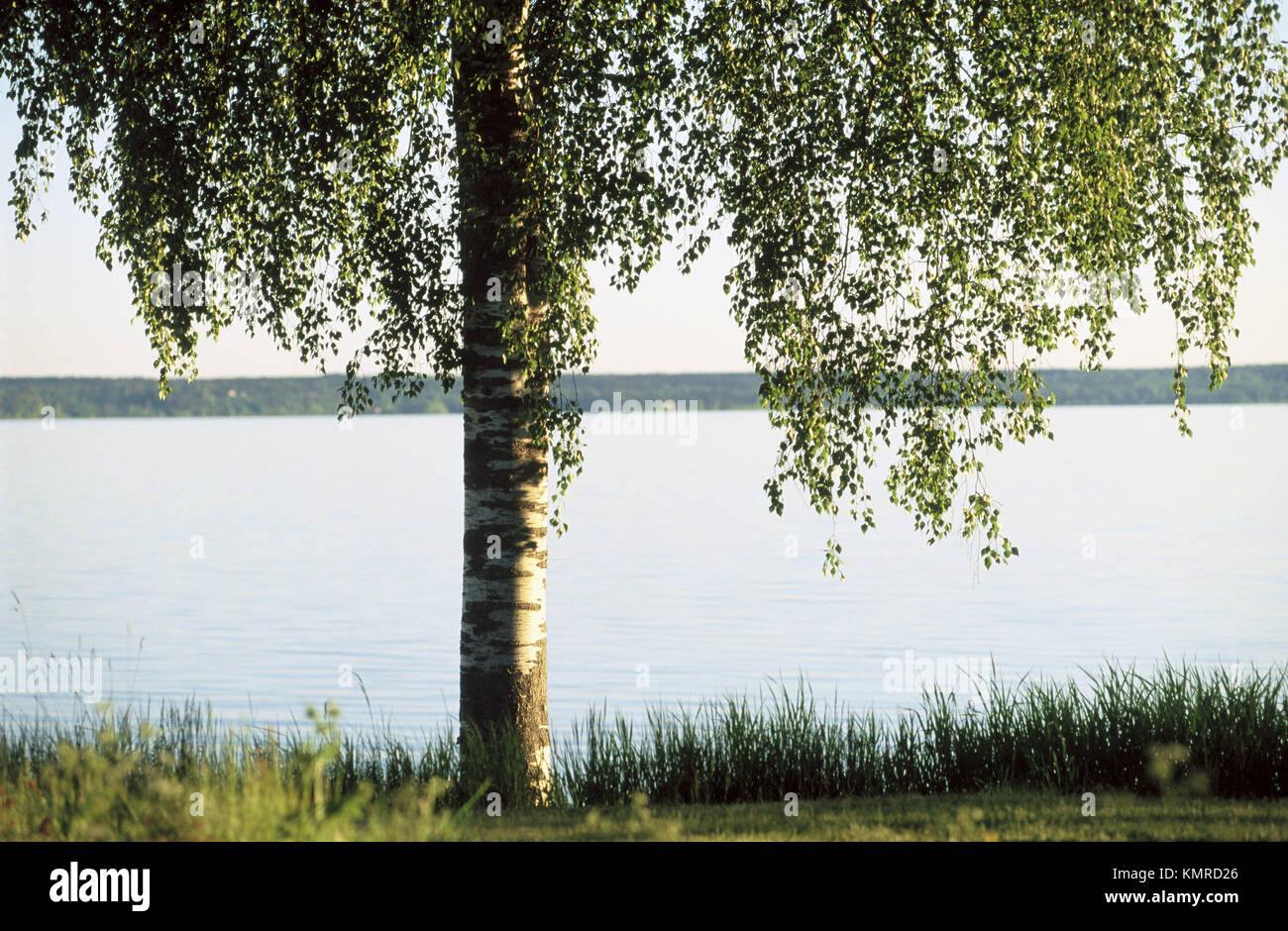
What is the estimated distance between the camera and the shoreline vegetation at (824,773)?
26.4 ft

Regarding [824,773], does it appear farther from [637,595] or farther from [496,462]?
[637,595]

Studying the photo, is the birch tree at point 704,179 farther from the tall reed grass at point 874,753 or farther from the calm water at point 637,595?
the calm water at point 637,595

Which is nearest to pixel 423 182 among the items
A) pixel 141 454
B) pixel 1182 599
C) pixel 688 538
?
pixel 1182 599

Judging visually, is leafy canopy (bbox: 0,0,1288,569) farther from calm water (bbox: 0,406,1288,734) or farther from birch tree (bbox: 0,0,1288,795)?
calm water (bbox: 0,406,1288,734)

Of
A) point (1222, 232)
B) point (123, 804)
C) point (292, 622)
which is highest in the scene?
point (1222, 232)

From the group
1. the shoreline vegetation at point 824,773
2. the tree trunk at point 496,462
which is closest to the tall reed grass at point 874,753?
the shoreline vegetation at point 824,773

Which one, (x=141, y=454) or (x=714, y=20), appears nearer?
(x=714, y=20)

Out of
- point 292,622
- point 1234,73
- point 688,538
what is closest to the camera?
point 1234,73

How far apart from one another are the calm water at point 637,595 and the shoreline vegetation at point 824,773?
2.10 meters

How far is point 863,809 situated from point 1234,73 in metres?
6.74
